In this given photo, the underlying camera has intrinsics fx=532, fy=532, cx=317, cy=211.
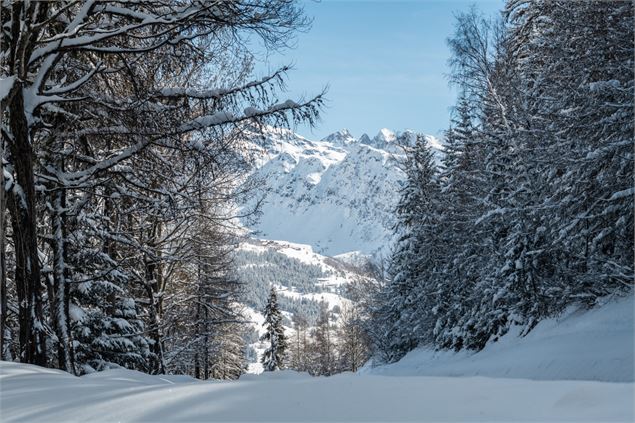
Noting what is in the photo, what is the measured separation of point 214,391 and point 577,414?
67.6 inches

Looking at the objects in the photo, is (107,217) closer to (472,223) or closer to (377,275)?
(472,223)

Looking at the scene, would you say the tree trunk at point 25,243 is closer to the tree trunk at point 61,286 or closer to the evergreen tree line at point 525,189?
the tree trunk at point 61,286

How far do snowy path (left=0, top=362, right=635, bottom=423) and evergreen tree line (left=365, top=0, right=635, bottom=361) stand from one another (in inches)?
262

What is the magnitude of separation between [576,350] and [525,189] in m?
5.91

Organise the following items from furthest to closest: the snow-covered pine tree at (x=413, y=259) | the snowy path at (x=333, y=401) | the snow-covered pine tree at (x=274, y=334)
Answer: the snow-covered pine tree at (x=274, y=334), the snow-covered pine tree at (x=413, y=259), the snowy path at (x=333, y=401)

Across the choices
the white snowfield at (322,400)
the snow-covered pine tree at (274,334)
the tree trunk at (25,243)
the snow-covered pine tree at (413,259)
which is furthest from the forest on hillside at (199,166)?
the snow-covered pine tree at (274,334)

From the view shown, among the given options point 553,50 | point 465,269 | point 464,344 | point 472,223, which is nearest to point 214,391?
point 553,50

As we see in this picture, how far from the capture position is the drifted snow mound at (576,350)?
7566 millimetres

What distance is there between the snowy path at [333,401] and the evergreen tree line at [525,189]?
664 centimetres

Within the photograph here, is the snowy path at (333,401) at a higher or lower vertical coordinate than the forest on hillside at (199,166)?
lower

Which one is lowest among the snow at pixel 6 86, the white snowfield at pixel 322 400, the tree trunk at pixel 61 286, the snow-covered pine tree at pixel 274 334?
the snow-covered pine tree at pixel 274 334

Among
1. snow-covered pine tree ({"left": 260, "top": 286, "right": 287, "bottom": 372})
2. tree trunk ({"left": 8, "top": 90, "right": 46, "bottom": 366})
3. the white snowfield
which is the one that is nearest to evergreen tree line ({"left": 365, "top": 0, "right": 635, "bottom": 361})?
the white snowfield

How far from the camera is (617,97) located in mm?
8969

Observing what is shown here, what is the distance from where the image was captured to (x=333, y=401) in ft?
8.18
